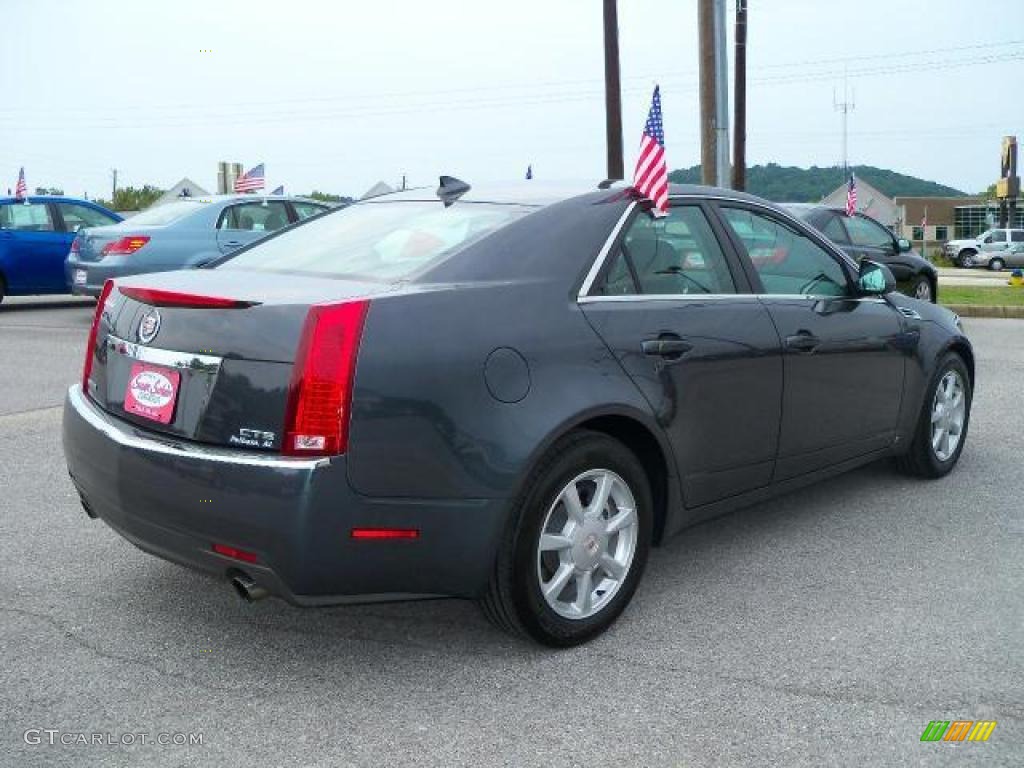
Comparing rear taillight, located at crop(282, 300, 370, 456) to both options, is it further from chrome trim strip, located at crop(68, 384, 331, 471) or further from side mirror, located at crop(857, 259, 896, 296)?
side mirror, located at crop(857, 259, 896, 296)

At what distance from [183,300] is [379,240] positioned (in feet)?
2.82

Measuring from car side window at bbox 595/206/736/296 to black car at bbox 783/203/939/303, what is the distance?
930 centimetres

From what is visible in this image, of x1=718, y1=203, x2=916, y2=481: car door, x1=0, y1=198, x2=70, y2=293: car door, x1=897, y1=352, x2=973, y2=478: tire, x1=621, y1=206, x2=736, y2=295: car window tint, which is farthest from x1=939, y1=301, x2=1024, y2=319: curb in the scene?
x1=621, y1=206, x2=736, y2=295: car window tint

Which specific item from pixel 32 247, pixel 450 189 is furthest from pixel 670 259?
pixel 32 247

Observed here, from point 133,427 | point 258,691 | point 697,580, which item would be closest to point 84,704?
point 258,691

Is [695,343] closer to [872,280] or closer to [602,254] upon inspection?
[602,254]

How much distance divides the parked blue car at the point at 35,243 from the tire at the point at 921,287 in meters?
10.7

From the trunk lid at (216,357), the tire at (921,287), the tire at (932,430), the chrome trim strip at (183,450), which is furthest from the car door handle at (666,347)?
the tire at (921,287)

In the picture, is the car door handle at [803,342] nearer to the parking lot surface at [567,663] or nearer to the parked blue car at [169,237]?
the parking lot surface at [567,663]

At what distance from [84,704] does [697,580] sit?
2.23 m

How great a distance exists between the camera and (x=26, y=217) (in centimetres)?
1470

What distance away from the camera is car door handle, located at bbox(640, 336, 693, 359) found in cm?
385

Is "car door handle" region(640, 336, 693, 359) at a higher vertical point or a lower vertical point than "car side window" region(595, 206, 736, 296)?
lower

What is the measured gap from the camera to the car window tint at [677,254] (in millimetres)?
4039
